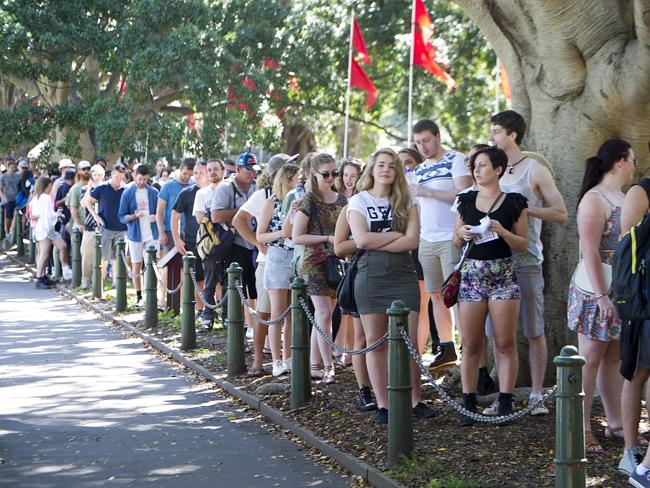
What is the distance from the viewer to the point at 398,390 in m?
7.92

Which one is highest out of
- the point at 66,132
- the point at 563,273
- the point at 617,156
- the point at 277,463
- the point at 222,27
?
the point at 222,27

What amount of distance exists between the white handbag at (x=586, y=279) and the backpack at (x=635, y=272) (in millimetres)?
1099

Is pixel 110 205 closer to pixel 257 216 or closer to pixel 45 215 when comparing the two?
pixel 45 215

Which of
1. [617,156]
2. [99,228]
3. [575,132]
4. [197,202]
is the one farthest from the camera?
[99,228]

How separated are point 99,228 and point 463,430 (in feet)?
42.3

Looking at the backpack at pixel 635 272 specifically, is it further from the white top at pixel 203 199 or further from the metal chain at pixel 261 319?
the white top at pixel 203 199

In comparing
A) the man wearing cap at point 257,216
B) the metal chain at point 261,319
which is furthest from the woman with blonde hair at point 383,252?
the man wearing cap at point 257,216

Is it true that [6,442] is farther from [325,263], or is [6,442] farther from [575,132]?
[575,132]

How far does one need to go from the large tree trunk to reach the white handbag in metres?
2.01

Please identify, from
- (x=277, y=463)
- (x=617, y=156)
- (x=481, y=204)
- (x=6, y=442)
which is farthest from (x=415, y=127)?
(x=6, y=442)

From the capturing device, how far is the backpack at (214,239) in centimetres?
1470

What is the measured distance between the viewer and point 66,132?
112 ft

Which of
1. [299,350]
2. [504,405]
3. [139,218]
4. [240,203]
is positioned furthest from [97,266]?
[504,405]

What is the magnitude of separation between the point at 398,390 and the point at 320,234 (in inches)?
130
